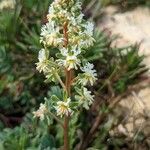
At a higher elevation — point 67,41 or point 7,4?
point 7,4

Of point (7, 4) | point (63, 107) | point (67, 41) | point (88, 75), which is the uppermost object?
point (7, 4)

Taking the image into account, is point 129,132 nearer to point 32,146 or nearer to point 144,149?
point 144,149

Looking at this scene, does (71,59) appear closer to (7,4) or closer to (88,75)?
(88,75)

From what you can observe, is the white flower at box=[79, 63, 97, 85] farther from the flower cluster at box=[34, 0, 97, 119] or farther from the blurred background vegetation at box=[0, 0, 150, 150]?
the blurred background vegetation at box=[0, 0, 150, 150]

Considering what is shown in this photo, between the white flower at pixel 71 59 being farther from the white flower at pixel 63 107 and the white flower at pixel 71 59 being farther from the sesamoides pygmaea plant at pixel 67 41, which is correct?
the white flower at pixel 63 107

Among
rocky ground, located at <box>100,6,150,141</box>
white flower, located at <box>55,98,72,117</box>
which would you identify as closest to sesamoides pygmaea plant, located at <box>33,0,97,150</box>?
white flower, located at <box>55,98,72,117</box>

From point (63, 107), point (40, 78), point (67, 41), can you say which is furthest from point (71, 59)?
point (40, 78)
